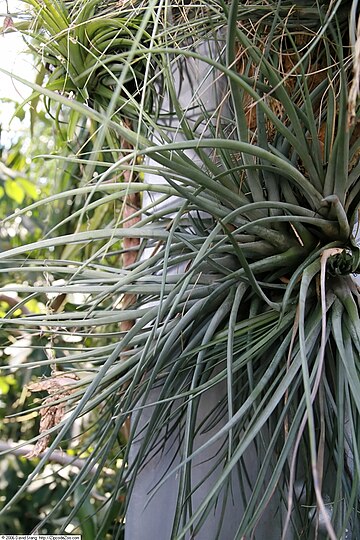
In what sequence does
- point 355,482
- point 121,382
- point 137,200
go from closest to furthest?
point 355,482, point 121,382, point 137,200

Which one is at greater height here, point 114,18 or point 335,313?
point 114,18

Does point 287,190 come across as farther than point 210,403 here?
No

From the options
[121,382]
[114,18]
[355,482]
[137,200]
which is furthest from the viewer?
[137,200]

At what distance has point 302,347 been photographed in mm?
365

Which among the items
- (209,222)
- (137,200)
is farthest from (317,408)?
(137,200)

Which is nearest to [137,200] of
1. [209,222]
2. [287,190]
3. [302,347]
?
[209,222]

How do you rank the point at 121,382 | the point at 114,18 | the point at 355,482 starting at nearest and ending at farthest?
1. the point at 355,482
2. the point at 121,382
3. the point at 114,18

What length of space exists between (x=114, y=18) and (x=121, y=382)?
13.1 inches

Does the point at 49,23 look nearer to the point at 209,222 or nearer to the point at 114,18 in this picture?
the point at 114,18

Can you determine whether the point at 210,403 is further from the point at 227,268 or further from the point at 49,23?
the point at 49,23

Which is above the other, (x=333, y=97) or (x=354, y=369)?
(x=333, y=97)

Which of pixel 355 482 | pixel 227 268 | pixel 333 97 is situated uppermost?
pixel 333 97

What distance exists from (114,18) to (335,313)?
342mm

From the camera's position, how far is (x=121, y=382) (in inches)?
18.7
